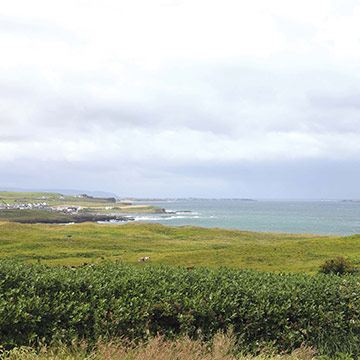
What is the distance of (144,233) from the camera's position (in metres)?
59.0

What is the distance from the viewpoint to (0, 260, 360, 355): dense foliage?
6266 millimetres

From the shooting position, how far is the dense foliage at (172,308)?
20.6ft

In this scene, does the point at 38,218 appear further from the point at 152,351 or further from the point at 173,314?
the point at 152,351

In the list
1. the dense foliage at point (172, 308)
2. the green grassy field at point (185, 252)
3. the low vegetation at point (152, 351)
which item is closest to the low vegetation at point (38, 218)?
the green grassy field at point (185, 252)

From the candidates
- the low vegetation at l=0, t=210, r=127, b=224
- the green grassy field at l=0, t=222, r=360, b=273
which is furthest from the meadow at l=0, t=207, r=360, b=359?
the low vegetation at l=0, t=210, r=127, b=224

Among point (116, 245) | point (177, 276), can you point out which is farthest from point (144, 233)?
point (177, 276)

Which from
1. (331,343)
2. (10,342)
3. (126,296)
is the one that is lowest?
(331,343)

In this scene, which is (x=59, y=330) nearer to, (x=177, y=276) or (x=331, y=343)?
(x=177, y=276)

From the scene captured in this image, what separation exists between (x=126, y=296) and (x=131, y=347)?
1139mm

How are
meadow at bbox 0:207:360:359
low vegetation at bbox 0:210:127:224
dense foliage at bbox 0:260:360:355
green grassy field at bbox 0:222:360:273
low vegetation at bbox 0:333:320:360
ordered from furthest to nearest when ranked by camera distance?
1. low vegetation at bbox 0:210:127:224
2. green grassy field at bbox 0:222:360:273
3. dense foliage at bbox 0:260:360:355
4. meadow at bbox 0:207:360:359
5. low vegetation at bbox 0:333:320:360

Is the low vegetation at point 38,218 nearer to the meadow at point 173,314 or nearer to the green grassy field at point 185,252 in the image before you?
the green grassy field at point 185,252

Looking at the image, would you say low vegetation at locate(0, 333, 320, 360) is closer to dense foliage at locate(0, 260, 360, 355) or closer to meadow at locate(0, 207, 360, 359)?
meadow at locate(0, 207, 360, 359)

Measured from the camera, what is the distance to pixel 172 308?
680 cm

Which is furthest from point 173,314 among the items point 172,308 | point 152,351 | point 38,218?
point 38,218
